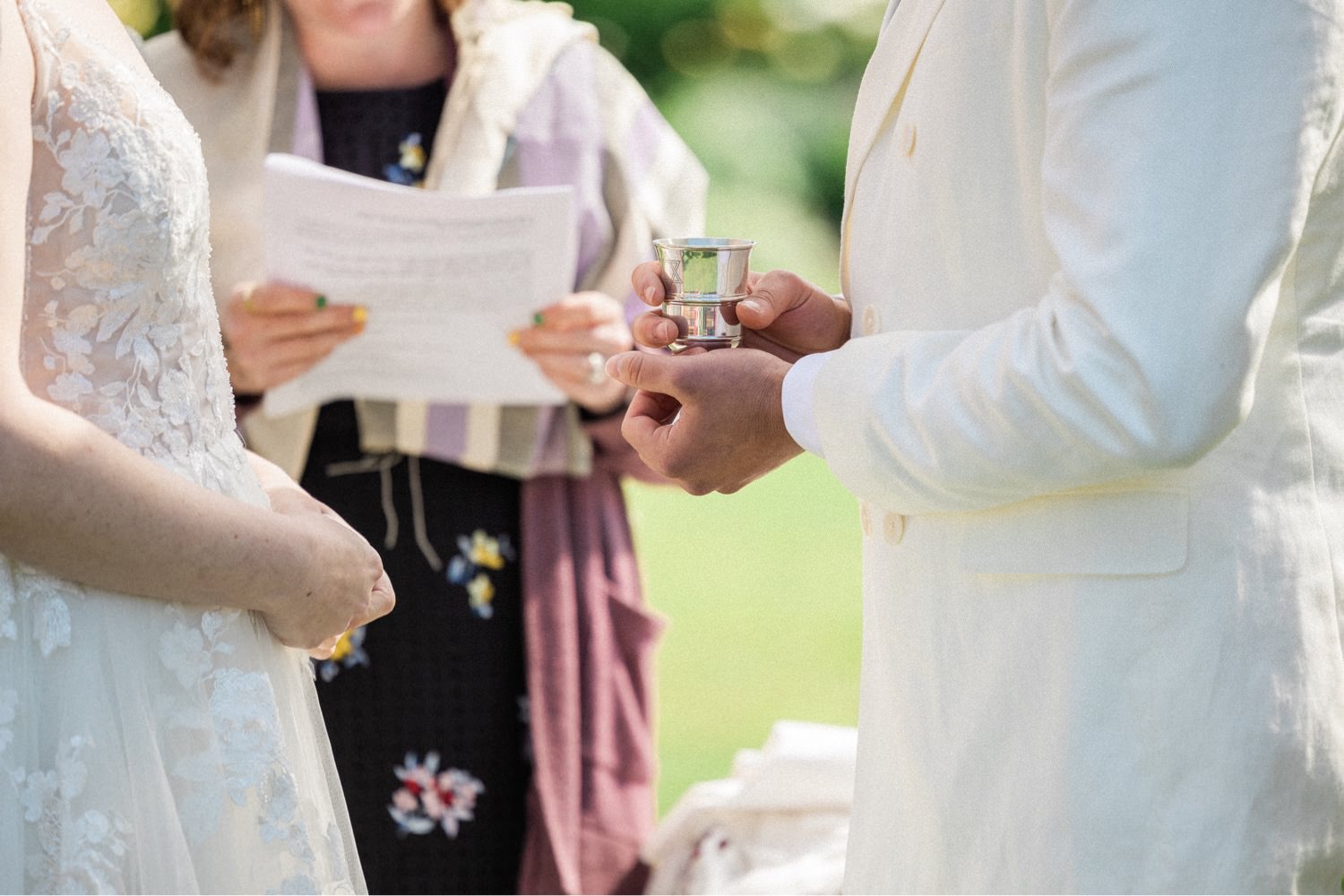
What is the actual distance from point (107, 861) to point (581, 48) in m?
2.13

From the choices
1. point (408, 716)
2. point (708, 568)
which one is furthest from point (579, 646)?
point (708, 568)

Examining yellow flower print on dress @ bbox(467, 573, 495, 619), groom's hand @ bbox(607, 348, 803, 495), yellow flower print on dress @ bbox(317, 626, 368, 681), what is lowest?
yellow flower print on dress @ bbox(317, 626, 368, 681)

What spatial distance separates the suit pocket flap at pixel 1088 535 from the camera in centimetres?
134

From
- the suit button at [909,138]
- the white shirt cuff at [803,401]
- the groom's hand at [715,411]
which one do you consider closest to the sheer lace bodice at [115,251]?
the groom's hand at [715,411]

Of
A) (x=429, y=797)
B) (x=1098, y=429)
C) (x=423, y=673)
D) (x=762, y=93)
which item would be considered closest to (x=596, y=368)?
(x=423, y=673)

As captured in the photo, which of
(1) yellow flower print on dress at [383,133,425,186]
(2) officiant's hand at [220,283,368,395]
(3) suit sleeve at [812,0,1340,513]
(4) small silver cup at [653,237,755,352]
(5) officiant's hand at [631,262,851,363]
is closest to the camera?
(3) suit sleeve at [812,0,1340,513]

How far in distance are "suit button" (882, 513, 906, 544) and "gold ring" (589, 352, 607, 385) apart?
4.36 feet

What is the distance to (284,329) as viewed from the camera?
269 centimetres

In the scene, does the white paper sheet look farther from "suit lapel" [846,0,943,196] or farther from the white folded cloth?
"suit lapel" [846,0,943,196]

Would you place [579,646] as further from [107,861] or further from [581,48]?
[107,861]

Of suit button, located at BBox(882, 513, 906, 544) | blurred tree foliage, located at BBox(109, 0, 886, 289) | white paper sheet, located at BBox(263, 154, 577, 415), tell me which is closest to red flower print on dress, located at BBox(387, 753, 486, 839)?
white paper sheet, located at BBox(263, 154, 577, 415)

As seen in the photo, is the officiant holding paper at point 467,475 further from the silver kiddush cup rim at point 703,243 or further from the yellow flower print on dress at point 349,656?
the silver kiddush cup rim at point 703,243

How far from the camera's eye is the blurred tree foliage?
8.33 metres

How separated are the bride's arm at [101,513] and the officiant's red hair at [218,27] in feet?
5.32
